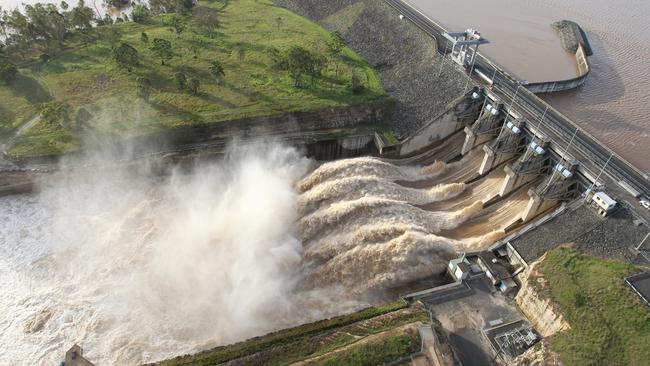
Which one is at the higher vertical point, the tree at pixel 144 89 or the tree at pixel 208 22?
the tree at pixel 208 22

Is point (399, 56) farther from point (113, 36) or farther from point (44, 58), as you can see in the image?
point (44, 58)

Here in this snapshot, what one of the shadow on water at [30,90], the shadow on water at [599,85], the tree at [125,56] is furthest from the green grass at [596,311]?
the shadow on water at [30,90]

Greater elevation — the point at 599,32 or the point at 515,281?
the point at 599,32

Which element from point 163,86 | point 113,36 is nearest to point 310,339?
point 163,86

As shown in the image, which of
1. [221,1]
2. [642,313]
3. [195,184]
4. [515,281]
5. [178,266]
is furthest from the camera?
[221,1]

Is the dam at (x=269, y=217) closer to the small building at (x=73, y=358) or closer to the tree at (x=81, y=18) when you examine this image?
the small building at (x=73, y=358)

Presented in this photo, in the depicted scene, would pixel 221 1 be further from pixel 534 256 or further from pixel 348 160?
pixel 534 256

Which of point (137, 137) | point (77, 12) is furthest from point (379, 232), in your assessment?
point (77, 12)
